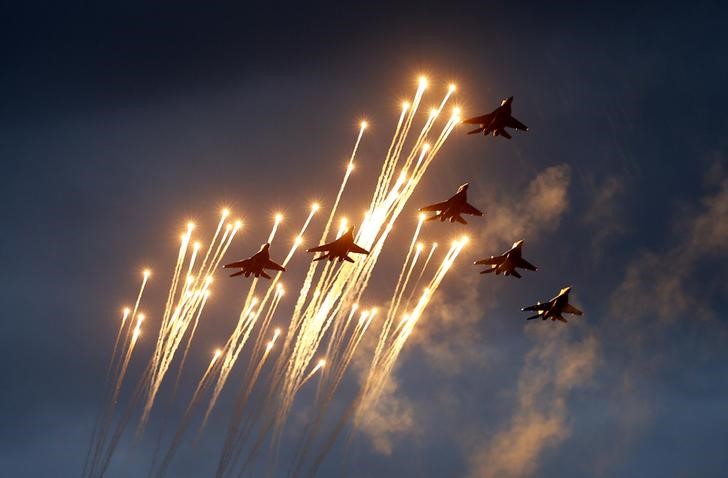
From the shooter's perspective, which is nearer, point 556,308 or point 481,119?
point 481,119

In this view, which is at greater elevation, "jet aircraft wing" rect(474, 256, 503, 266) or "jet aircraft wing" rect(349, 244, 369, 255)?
"jet aircraft wing" rect(474, 256, 503, 266)

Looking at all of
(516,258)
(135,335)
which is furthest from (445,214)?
(135,335)

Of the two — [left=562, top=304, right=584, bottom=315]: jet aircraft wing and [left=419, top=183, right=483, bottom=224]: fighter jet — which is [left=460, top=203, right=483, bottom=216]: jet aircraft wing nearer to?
[left=419, top=183, right=483, bottom=224]: fighter jet

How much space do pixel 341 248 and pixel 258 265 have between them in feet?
27.2

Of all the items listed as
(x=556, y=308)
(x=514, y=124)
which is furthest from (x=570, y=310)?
(x=514, y=124)

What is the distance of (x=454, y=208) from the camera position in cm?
4769

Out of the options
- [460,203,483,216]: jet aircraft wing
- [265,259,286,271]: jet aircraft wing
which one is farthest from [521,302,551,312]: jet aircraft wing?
[265,259,286,271]: jet aircraft wing

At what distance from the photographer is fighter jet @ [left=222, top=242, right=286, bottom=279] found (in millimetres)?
50531

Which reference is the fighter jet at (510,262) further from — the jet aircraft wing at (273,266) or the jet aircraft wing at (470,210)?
the jet aircraft wing at (273,266)

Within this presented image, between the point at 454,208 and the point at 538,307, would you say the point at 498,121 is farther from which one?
the point at 538,307

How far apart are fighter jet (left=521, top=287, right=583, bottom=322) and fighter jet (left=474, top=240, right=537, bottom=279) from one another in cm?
386

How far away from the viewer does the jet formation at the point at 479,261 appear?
46.2 meters

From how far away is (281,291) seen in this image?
50312 millimetres

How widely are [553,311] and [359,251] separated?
18.1 m
